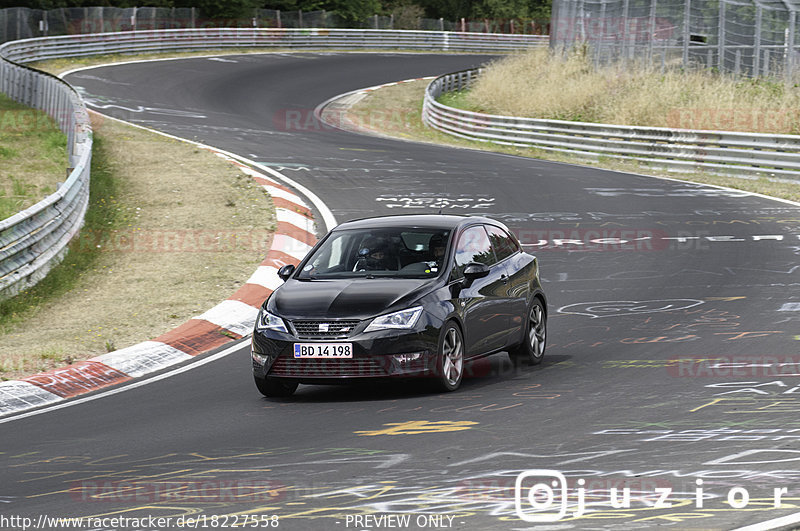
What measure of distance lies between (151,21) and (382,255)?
5144cm

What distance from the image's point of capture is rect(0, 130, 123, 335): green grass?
14324mm

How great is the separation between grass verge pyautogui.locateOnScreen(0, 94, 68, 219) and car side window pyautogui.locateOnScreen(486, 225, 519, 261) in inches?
382

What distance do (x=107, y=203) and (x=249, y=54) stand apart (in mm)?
38772

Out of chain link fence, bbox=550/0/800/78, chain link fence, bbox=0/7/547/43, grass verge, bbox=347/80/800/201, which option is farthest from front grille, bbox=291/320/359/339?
chain link fence, bbox=0/7/547/43

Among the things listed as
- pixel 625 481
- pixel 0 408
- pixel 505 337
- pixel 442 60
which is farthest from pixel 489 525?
pixel 442 60

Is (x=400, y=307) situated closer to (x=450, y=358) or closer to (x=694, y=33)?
(x=450, y=358)

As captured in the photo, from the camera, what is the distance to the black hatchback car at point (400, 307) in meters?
9.51

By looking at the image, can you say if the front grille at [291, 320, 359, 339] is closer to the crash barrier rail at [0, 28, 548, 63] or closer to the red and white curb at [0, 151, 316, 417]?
the red and white curb at [0, 151, 316, 417]

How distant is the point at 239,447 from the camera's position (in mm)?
8047

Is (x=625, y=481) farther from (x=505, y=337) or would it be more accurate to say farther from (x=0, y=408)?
(x=0, y=408)

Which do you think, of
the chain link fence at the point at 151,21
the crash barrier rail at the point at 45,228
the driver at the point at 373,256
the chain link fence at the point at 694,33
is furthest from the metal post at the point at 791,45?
the chain link fence at the point at 151,21

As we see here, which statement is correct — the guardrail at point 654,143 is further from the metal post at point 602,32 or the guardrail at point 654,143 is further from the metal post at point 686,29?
the metal post at point 602,32

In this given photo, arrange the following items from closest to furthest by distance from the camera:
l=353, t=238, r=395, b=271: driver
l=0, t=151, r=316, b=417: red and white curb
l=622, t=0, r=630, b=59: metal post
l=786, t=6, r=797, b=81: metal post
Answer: l=353, t=238, r=395, b=271: driver
l=0, t=151, r=316, b=417: red and white curb
l=786, t=6, r=797, b=81: metal post
l=622, t=0, r=630, b=59: metal post

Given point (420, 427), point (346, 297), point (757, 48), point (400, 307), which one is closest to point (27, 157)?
point (346, 297)
